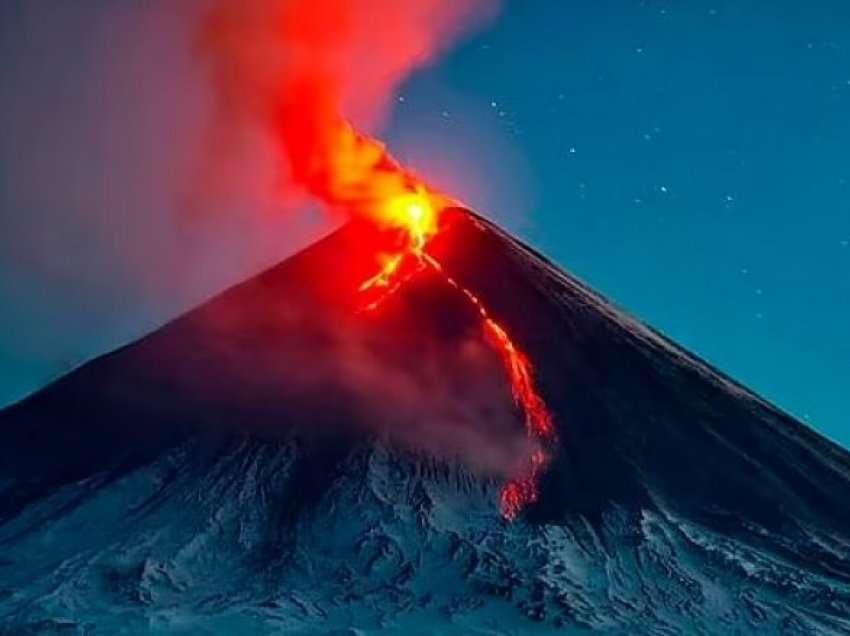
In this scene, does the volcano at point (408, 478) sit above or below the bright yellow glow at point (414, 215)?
below

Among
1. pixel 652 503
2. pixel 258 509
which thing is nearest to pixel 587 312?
pixel 652 503

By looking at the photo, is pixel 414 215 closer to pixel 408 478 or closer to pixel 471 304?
pixel 471 304

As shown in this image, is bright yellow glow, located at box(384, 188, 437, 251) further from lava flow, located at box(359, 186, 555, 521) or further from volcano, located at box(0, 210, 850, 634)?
volcano, located at box(0, 210, 850, 634)

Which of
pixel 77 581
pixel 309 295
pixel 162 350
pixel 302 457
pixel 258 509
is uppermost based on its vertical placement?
pixel 309 295

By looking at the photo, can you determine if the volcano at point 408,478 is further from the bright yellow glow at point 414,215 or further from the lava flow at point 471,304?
the bright yellow glow at point 414,215

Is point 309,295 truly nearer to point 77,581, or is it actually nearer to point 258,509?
point 258,509

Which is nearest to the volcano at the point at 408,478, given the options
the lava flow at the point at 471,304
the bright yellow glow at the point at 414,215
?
the lava flow at the point at 471,304

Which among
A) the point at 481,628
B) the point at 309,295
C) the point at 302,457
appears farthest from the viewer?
the point at 309,295
